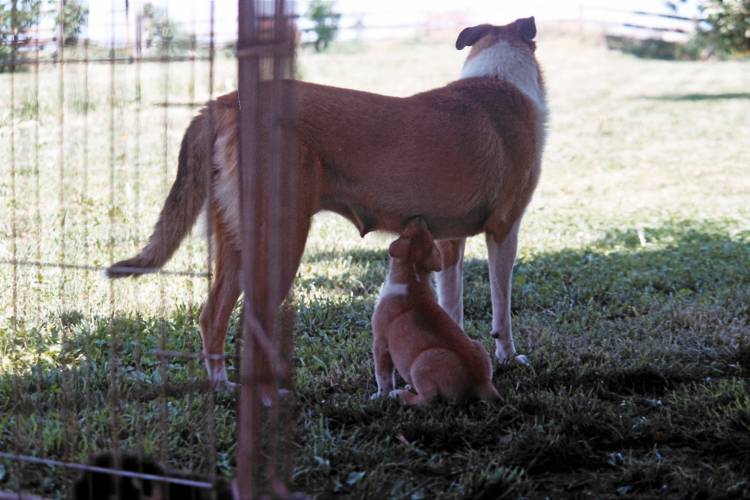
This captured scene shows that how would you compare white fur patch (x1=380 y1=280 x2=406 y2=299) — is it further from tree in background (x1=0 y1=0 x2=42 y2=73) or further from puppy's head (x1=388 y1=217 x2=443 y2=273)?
tree in background (x1=0 y1=0 x2=42 y2=73)

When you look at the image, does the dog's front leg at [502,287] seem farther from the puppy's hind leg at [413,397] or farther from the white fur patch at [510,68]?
the puppy's hind leg at [413,397]

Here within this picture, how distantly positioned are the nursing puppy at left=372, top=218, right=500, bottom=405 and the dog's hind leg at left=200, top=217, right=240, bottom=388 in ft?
2.44

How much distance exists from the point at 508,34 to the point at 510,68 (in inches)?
12.6

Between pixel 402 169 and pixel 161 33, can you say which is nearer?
pixel 161 33

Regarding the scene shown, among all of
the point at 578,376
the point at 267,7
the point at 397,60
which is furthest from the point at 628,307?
the point at 397,60

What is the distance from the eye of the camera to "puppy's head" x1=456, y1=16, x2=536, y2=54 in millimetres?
5523

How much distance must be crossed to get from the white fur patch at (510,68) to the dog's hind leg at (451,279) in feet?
3.18

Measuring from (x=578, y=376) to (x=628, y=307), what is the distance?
171 cm

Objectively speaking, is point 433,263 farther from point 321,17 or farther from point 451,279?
point 321,17

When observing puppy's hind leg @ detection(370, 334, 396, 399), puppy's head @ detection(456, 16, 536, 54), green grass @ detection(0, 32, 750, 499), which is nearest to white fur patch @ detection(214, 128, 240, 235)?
green grass @ detection(0, 32, 750, 499)

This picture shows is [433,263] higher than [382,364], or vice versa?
[433,263]

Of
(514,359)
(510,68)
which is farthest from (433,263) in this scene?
(510,68)

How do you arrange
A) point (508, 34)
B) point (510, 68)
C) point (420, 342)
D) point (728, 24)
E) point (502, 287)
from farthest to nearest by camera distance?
1. point (728, 24)
2. point (508, 34)
3. point (510, 68)
4. point (502, 287)
5. point (420, 342)

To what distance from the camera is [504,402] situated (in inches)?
161
